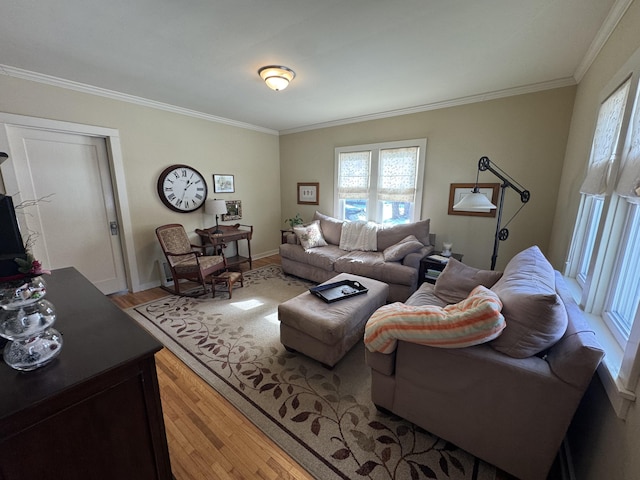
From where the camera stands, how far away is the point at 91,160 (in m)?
3.17

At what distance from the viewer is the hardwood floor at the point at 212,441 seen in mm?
1347

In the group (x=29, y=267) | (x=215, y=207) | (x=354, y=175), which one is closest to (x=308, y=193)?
(x=354, y=175)

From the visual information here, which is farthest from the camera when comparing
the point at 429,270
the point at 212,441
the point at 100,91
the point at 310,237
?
the point at 310,237

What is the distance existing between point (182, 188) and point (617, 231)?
4620mm

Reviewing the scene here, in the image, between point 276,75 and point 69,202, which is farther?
point 69,202

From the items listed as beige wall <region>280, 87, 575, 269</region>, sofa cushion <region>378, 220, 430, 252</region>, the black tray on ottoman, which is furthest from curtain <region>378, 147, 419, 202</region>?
the black tray on ottoman

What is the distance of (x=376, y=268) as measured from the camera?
10.8ft

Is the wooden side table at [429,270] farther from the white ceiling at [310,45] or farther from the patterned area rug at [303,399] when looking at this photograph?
the white ceiling at [310,45]

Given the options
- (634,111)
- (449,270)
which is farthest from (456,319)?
(634,111)

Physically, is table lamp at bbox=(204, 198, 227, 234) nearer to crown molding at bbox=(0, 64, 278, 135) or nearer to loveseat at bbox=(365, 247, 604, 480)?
crown molding at bbox=(0, 64, 278, 135)

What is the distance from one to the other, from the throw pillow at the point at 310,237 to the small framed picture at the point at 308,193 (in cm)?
90

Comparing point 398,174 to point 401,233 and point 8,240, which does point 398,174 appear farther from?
point 8,240

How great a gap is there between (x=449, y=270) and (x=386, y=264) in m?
1.02

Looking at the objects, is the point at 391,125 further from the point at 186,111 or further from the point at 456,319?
the point at 456,319
